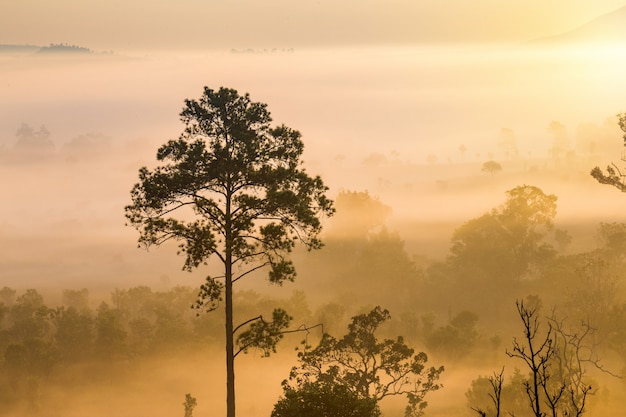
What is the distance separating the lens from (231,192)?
33.7 m

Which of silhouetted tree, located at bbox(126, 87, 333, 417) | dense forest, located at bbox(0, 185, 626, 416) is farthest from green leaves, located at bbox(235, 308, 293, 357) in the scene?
dense forest, located at bbox(0, 185, 626, 416)

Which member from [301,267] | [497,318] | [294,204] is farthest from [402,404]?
[301,267]

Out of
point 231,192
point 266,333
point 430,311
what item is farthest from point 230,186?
point 430,311

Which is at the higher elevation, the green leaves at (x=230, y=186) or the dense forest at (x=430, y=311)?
the dense forest at (x=430, y=311)

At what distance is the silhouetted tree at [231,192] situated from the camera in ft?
110

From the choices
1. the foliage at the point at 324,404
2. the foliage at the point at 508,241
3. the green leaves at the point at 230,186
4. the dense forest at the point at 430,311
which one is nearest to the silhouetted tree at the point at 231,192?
the green leaves at the point at 230,186

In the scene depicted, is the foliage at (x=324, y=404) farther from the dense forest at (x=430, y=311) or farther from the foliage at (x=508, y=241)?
the foliage at (x=508, y=241)

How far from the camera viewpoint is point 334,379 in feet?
158

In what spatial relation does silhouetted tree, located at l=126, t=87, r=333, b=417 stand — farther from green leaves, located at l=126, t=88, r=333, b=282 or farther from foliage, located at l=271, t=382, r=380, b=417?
foliage, located at l=271, t=382, r=380, b=417

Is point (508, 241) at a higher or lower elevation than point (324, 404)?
higher

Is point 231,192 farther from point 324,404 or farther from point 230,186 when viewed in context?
point 324,404

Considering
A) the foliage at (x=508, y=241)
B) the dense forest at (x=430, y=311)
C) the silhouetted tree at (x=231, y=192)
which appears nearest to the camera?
the silhouetted tree at (x=231, y=192)

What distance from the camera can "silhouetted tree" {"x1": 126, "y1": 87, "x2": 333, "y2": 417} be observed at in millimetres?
33500

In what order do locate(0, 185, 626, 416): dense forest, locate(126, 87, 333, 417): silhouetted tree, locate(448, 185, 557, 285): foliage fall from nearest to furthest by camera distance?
locate(126, 87, 333, 417): silhouetted tree, locate(0, 185, 626, 416): dense forest, locate(448, 185, 557, 285): foliage
